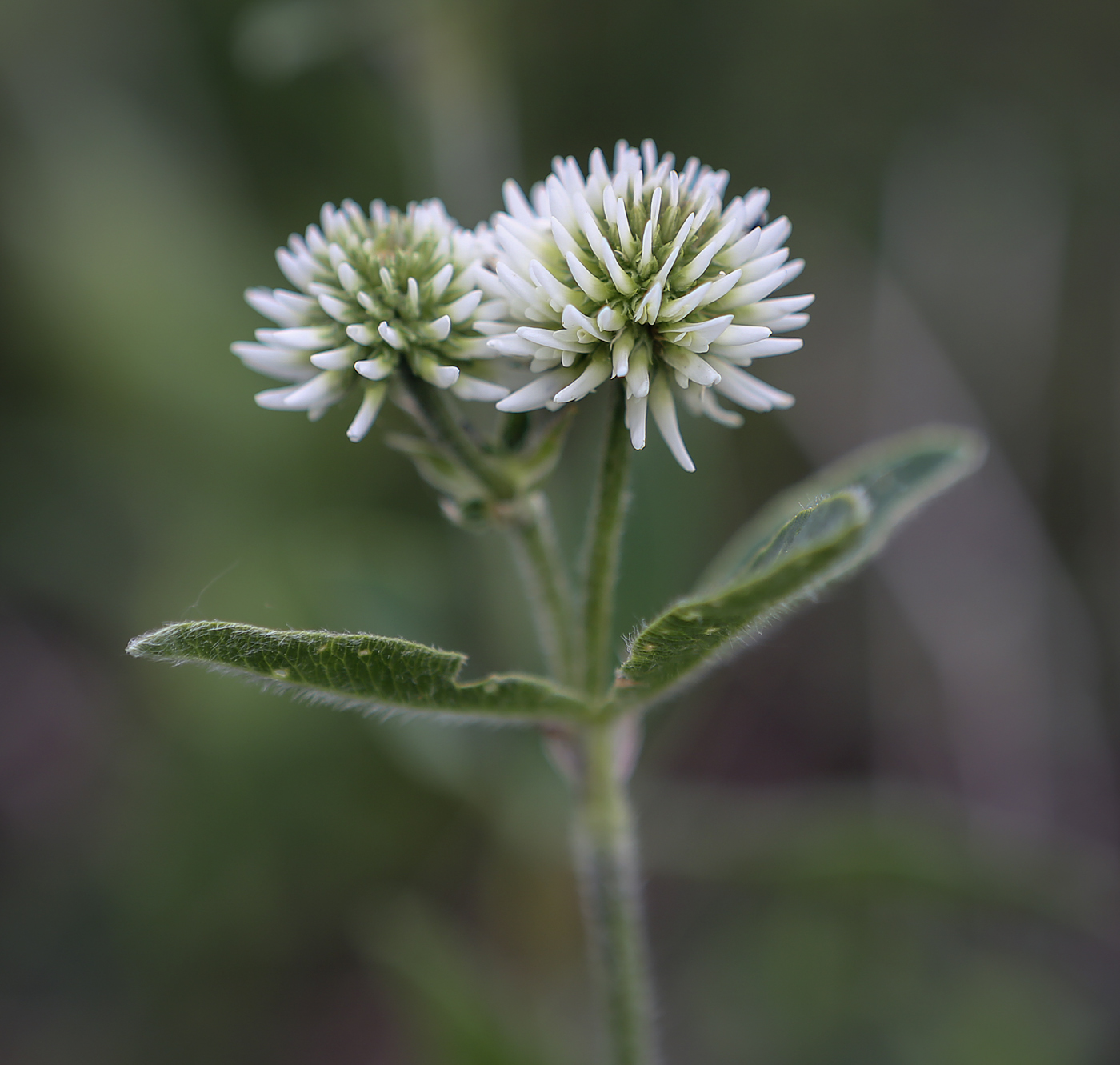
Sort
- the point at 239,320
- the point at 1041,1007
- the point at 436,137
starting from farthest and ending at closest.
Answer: the point at 239,320
the point at 436,137
the point at 1041,1007

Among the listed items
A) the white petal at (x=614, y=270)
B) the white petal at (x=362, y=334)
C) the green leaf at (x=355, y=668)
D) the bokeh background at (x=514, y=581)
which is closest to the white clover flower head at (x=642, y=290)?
the white petal at (x=614, y=270)

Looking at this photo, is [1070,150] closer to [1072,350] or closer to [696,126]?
[1072,350]

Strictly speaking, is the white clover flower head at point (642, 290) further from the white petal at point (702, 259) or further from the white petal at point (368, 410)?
the white petal at point (368, 410)

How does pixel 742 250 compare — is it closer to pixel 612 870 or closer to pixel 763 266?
pixel 763 266

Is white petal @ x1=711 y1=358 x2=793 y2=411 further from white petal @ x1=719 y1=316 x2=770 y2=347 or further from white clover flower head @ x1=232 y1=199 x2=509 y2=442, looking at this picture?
white clover flower head @ x1=232 y1=199 x2=509 y2=442

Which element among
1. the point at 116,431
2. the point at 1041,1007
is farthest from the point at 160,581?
the point at 1041,1007

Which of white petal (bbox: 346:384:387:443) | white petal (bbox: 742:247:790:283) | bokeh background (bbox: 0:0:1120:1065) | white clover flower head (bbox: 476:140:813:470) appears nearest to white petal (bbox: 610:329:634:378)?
white clover flower head (bbox: 476:140:813:470)

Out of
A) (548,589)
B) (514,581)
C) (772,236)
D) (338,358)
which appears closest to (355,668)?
(548,589)
